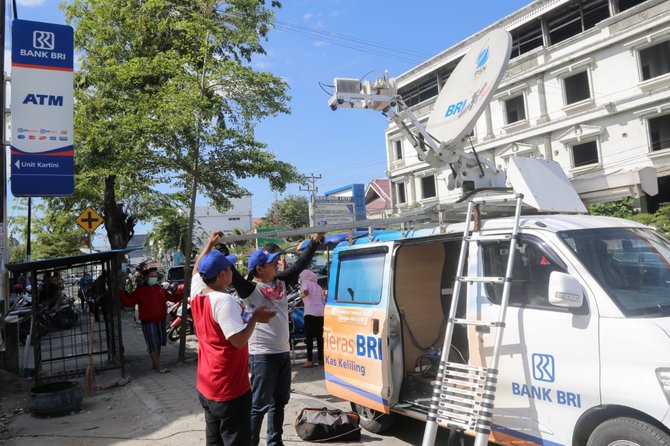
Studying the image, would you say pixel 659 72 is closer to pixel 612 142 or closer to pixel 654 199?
pixel 612 142

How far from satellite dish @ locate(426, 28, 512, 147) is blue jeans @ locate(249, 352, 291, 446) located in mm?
3057

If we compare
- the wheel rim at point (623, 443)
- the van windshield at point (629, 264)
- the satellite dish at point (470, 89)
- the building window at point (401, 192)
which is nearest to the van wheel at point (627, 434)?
the wheel rim at point (623, 443)

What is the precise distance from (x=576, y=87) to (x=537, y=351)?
24.1 meters

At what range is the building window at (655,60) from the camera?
2039 cm

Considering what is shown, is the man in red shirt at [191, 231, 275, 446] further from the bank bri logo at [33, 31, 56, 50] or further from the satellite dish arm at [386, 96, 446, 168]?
the bank bri logo at [33, 31, 56, 50]

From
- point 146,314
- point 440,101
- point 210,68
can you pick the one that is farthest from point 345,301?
point 210,68

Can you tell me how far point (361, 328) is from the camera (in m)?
5.11

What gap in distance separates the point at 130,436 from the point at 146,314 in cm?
338

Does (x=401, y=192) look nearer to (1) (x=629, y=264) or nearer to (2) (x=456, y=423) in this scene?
(1) (x=629, y=264)

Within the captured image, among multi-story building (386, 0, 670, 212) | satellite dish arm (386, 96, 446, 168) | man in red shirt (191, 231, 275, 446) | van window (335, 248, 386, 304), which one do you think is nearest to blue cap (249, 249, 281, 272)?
man in red shirt (191, 231, 275, 446)

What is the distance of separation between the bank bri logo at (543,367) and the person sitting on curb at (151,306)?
23.1 feet

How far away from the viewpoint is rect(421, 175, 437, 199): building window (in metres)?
32.1

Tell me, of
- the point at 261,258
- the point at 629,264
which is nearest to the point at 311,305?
the point at 261,258

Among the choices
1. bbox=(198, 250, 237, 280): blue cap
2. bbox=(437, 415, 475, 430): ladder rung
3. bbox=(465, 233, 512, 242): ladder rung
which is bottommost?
bbox=(437, 415, 475, 430): ladder rung
